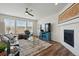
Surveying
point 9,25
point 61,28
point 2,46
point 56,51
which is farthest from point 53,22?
point 2,46

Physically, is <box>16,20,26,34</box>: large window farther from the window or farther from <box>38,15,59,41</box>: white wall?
<box>38,15,59,41</box>: white wall

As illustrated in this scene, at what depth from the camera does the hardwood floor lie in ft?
6.85

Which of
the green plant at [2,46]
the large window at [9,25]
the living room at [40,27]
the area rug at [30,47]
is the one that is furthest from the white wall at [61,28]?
the green plant at [2,46]

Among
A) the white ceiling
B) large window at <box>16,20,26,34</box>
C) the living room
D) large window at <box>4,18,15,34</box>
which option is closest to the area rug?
the living room

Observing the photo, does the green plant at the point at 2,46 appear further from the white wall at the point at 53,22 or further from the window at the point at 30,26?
the white wall at the point at 53,22

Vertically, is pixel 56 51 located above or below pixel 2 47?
below

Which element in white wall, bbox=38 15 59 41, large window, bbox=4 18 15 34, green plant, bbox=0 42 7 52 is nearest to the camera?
green plant, bbox=0 42 7 52

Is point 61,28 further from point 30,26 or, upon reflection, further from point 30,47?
point 30,47

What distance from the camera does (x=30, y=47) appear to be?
2.15 m

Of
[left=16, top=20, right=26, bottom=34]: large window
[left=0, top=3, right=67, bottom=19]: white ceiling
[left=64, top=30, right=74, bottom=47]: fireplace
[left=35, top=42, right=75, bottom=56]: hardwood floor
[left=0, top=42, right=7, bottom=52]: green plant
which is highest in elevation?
[left=0, top=3, right=67, bottom=19]: white ceiling

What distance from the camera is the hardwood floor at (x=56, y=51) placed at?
2.09 m

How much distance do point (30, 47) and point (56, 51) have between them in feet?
1.89

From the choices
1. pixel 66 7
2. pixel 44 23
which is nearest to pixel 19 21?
pixel 44 23

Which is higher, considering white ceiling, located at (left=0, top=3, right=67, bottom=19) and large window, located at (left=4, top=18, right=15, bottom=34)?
white ceiling, located at (left=0, top=3, right=67, bottom=19)
